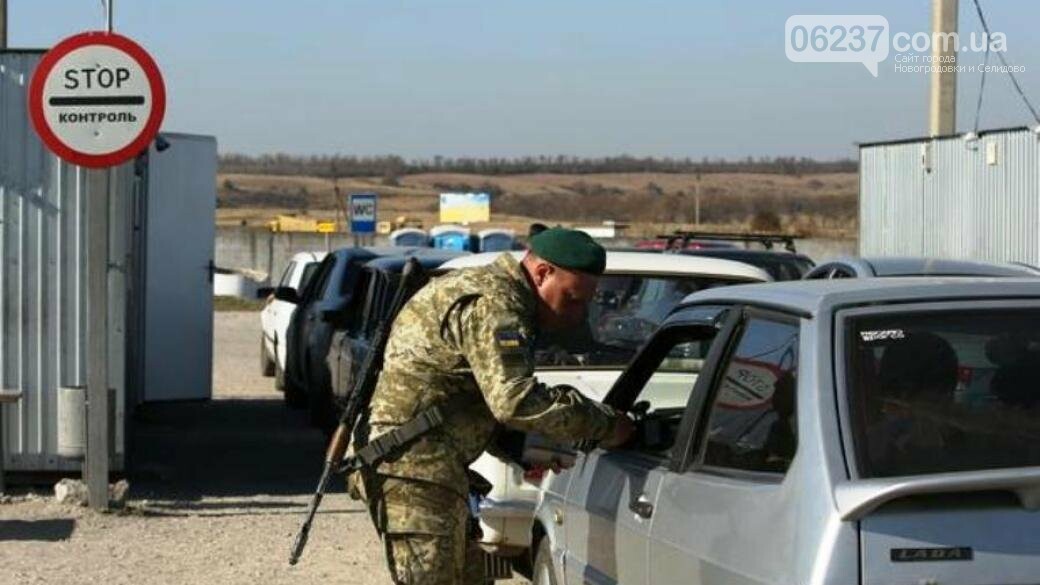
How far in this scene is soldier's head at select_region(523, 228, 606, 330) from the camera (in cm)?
538

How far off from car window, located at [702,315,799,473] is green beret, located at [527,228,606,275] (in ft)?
1.64

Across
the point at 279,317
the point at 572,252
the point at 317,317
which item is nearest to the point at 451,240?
the point at 279,317

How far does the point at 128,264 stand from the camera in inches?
470

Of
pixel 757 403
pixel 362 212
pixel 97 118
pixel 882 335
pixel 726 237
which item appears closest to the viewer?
pixel 882 335

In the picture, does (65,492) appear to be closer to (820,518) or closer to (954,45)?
(820,518)

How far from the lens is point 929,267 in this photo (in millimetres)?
11586

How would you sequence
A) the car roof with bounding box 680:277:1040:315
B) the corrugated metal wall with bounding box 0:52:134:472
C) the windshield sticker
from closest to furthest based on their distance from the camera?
the windshield sticker → the car roof with bounding box 680:277:1040:315 → the corrugated metal wall with bounding box 0:52:134:472

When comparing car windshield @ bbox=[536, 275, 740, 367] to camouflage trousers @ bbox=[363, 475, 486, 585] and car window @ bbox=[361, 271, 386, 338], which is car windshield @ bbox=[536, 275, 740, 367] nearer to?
camouflage trousers @ bbox=[363, 475, 486, 585]

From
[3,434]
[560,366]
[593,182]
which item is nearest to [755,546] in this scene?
[560,366]

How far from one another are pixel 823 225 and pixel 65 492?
69650 millimetres

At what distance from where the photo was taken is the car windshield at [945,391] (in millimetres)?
4312

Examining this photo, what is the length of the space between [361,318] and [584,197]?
93942 mm

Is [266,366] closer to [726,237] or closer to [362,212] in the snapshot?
[726,237]

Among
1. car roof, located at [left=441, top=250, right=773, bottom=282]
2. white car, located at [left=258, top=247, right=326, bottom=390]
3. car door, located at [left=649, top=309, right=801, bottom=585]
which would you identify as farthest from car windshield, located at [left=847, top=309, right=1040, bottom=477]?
white car, located at [left=258, top=247, right=326, bottom=390]
